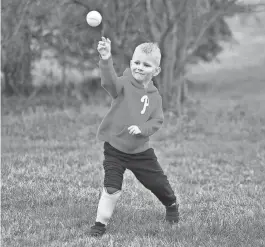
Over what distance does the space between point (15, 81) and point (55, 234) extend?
14189 mm

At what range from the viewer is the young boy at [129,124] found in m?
4.27

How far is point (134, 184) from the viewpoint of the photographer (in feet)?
20.2

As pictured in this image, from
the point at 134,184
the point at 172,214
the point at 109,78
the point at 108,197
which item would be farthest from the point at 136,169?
the point at 134,184

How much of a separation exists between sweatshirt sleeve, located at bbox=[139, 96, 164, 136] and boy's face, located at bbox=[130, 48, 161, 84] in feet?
0.98

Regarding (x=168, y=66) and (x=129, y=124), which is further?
(x=168, y=66)

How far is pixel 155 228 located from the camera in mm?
4434

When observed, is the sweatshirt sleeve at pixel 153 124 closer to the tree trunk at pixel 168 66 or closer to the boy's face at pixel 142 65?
the boy's face at pixel 142 65

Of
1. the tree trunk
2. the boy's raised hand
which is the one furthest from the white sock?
the tree trunk

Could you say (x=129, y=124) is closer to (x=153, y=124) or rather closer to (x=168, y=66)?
(x=153, y=124)

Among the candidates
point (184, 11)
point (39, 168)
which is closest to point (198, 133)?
point (184, 11)

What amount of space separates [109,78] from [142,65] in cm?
31

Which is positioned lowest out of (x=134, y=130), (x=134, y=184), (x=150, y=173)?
(x=134, y=184)

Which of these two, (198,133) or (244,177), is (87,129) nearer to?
(198,133)

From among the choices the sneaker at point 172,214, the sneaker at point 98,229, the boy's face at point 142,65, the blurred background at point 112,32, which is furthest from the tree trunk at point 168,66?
the sneaker at point 98,229
